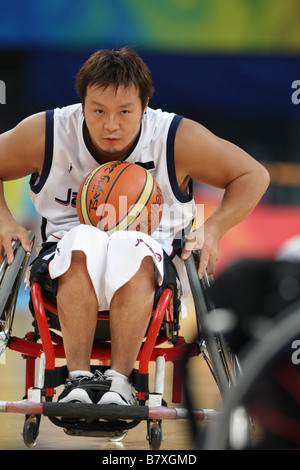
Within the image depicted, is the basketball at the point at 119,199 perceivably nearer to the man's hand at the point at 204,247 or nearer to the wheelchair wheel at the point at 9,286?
the man's hand at the point at 204,247

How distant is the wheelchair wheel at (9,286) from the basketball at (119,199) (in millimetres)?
258

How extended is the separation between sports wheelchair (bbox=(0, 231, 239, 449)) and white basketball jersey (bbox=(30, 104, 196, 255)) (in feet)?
0.68

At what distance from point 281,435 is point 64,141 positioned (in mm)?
1648

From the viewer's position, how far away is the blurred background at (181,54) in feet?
22.7

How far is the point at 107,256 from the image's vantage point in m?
2.52

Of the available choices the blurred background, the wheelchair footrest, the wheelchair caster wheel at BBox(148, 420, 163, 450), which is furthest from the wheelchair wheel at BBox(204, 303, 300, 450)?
the blurred background

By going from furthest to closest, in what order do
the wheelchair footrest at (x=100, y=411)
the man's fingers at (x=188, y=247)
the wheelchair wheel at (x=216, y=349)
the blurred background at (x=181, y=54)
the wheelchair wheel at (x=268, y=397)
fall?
the blurred background at (x=181, y=54), the man's fingers at (x=188, y=247), the wheelchair wheel at (x=216, y=349), the wheelchair footrest at (x=100, y=411), the wheelchair wheel at (x=268, y=397)

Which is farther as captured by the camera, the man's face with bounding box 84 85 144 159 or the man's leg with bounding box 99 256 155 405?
the man's face with bounding box 84 85 144 159

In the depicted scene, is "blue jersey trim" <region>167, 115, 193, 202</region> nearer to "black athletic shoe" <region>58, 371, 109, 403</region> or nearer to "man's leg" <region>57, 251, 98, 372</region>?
"man's leg" <region>57, 251, 98, 372</region>

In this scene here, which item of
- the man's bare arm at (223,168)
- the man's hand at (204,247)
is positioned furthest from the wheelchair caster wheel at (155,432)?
the man's bare arm at (223,168)

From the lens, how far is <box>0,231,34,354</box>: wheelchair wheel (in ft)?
8.38

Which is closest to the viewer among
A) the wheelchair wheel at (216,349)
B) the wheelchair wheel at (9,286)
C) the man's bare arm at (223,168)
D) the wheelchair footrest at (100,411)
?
the wheelchair footrest at (100,411)

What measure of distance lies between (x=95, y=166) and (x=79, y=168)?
2.5 inches

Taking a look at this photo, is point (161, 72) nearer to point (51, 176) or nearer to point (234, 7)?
point (234, 7)
